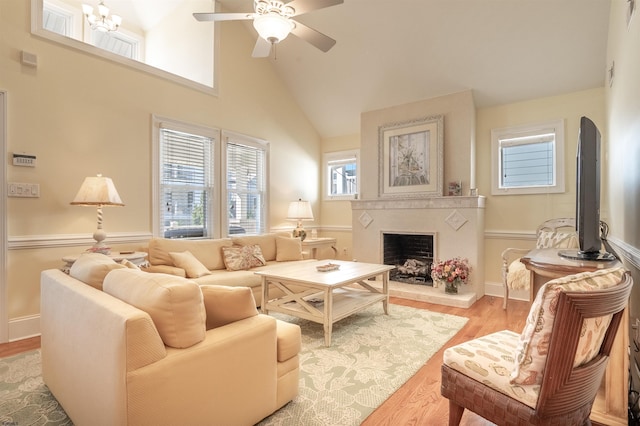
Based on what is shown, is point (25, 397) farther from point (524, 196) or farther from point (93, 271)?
point (524, 196)

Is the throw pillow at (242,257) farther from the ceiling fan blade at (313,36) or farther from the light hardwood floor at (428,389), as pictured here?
the ceiling fan blade at (313,36)

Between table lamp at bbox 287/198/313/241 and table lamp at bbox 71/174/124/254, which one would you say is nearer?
table lamp at bbox 71/174/124/254

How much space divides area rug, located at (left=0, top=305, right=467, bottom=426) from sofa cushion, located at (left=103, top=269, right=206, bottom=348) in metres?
0.73

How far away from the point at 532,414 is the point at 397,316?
235 centimetres

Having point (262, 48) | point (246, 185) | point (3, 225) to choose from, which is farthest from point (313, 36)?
point (3, 225)

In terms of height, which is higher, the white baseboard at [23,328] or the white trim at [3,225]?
the white trim at [3,225]

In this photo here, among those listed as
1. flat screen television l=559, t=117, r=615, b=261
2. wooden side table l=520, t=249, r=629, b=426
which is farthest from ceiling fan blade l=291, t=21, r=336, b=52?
wooden side table l=520, t=249, r=629, b=426

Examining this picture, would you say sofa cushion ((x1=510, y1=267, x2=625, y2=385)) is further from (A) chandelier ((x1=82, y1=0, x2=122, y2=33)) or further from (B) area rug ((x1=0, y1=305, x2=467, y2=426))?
(A) chandelier ((x1=82, y1=0, x2=122, y2=33))

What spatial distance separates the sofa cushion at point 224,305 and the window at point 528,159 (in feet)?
13.5

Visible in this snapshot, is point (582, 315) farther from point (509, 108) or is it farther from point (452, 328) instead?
point (509, 108)

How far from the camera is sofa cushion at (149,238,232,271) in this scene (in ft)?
11.6

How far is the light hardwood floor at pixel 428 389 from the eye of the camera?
1804mm

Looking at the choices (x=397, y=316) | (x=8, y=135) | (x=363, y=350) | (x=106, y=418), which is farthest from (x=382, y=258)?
(x=8, y=135)

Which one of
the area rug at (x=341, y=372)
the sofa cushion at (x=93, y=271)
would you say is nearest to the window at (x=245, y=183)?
the area rug at (x=341, y=372)
